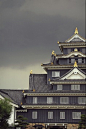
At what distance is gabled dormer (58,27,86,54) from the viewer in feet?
175

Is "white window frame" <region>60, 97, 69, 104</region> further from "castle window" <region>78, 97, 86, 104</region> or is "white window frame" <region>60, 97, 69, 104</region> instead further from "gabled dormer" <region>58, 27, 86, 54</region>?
"gabled dormer" <region>58, 27, 86, 54</region>

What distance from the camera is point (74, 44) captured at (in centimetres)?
5344

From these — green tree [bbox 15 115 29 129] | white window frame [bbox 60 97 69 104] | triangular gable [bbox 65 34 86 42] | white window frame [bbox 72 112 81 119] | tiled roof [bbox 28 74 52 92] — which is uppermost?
triangular gable [bbox 65 34 86 42]

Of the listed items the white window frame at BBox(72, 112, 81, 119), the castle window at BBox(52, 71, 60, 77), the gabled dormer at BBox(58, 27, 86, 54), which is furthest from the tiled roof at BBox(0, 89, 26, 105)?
the gabled dormer at BBox(58, 27, 86, 54)

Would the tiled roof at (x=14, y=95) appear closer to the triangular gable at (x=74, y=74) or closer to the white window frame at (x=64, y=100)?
the white window frame at (x=64, y=100)

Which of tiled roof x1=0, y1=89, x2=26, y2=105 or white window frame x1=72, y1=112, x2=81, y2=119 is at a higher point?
tiled roof x1=0, y1=89, x2=26, y2=105

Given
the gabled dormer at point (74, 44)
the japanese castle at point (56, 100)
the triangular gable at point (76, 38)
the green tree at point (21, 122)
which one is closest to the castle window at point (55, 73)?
the japanese castle at point (56, 100)

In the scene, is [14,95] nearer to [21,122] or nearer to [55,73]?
[21,122]

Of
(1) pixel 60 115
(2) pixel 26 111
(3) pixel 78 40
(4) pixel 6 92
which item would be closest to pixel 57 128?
(1) pixel 60 115

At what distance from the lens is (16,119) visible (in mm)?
48562

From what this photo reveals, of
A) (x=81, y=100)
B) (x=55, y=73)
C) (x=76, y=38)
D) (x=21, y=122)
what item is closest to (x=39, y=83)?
(x=55, y=73)

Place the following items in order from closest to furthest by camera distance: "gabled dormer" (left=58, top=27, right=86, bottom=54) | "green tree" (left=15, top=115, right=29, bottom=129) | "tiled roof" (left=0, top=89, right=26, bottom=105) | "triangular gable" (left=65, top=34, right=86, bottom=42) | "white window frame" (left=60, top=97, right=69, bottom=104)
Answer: "green tree" (left=15, top=115, right=29, bottom=129) < "white window frame" (left=60, top=97, right=69, bottom=104) < "tiled roof" (left=0, top=89, right=26, bottom=105) < "gabled dormer" (left=58, top=27, right=86, bottom=54) < "triangular gable" (left=65, top=34, right=86, bottom=42)

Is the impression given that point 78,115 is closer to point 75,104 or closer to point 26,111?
point 75,104

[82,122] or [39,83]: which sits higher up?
[39,83]
